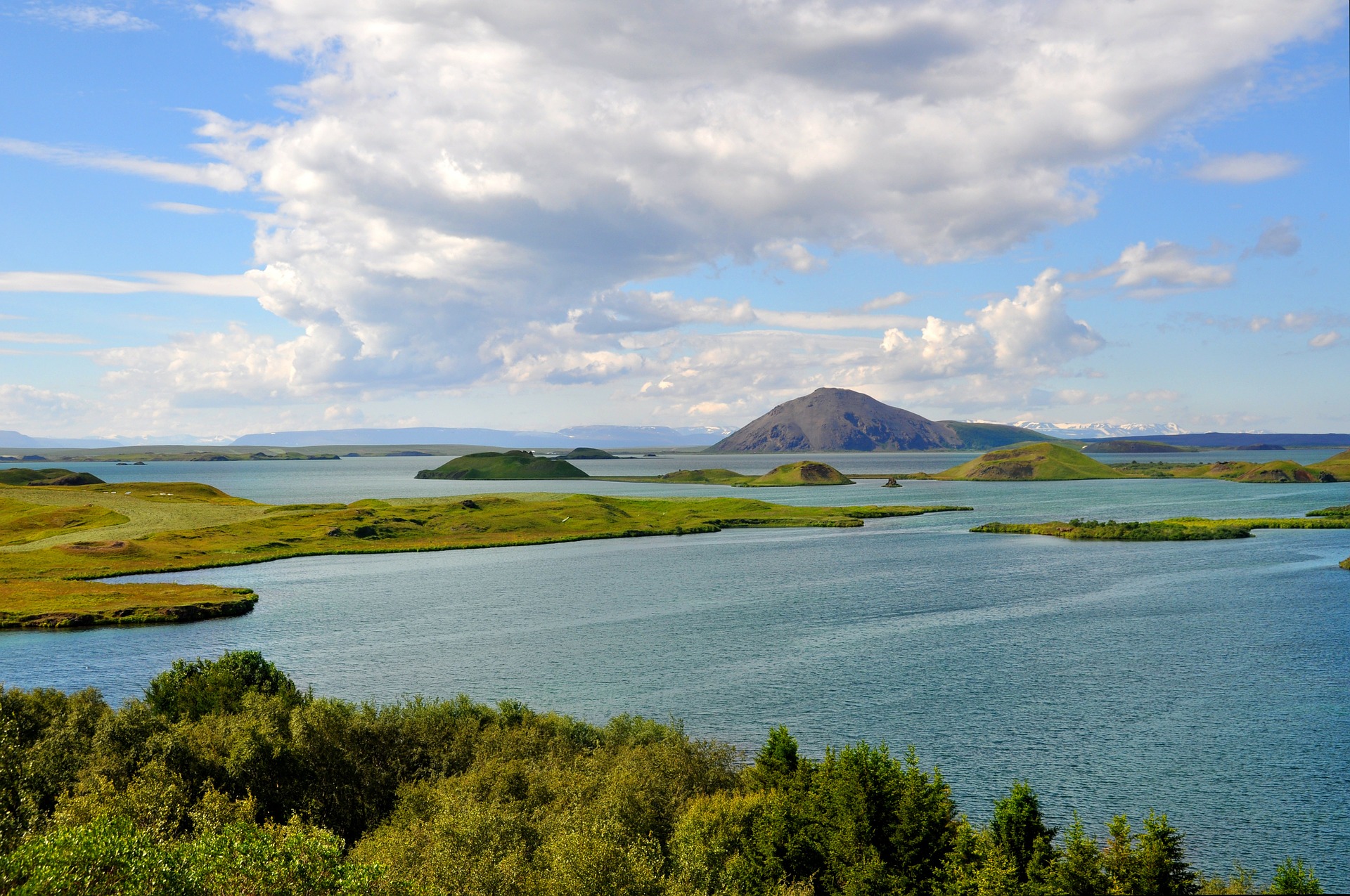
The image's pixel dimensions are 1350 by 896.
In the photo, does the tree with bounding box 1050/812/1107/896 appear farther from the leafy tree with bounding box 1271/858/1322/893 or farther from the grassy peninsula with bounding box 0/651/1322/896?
the leafy tree with bounding box 1271/858/1322/893

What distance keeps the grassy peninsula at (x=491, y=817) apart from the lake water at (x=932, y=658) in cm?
742

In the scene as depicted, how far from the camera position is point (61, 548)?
161000 mm

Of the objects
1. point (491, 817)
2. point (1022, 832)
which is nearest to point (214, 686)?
point (491, 817)

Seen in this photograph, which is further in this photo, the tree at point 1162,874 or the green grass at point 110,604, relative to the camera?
the green grass at point 110,604

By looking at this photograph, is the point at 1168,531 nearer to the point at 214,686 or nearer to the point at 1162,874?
the point at 1162,874

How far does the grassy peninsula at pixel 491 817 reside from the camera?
3194 centimetres

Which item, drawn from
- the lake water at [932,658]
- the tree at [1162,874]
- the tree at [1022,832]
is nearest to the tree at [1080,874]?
the tree at [1022,832]

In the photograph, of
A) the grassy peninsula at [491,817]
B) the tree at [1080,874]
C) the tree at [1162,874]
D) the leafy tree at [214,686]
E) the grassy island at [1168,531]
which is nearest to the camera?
the grassy peninsula at [491,817]

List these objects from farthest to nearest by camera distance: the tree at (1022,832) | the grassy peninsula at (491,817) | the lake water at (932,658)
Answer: the lake water at (932,658), the tree at (1022,832), the grassy peninsula at (491,817)

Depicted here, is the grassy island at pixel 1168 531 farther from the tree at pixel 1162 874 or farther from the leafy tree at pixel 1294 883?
the tree at pixel 1162 874

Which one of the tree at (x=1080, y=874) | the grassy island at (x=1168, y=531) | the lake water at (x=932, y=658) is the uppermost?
the grassy island at (x=1168, y=531)

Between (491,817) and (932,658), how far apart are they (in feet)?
195

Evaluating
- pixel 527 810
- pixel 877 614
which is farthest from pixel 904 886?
pixel 877 614

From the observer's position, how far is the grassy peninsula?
31.9 meters
